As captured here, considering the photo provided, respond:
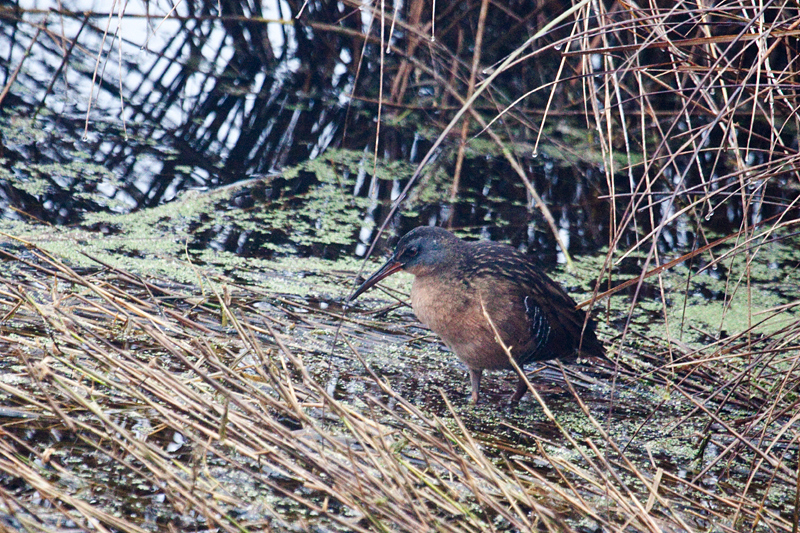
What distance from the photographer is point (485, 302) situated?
303 centimetres

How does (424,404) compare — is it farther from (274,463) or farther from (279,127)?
(279,127)

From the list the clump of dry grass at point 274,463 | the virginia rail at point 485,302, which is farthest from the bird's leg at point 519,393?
the clump of dry grass at point 274,463

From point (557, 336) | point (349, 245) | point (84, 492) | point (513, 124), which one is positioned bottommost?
point (84, 492)

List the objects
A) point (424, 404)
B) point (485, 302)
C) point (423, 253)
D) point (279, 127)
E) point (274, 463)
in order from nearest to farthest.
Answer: point (274, 463)
point (424, 404)
point (485, 302)
point (423, 253)
point (279, 127)

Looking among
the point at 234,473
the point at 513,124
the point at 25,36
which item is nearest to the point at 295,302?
the point at 234,473

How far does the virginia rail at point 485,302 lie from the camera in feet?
9.84

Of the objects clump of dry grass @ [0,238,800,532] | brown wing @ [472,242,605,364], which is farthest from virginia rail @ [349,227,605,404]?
clump of dry grass @ [0,238,800,532]

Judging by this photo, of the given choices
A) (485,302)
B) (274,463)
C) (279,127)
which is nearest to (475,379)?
(485,302)

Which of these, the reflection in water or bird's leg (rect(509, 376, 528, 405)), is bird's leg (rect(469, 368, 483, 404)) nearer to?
bird's leg (rect(509, 376, 528, 405))

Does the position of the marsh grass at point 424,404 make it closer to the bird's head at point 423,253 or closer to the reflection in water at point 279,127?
the bird's head at point 423,253

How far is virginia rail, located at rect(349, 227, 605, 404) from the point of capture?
300 centimetres

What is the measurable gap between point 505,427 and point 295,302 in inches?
44.3

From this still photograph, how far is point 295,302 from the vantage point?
3549 mm

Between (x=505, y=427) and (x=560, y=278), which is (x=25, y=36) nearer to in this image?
(x=560, y=278)
